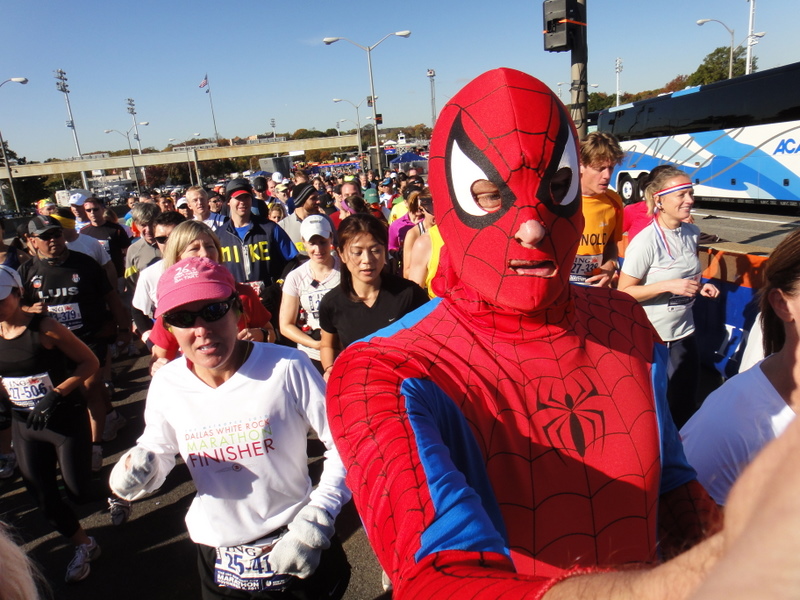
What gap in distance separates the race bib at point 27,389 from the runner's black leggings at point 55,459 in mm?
99

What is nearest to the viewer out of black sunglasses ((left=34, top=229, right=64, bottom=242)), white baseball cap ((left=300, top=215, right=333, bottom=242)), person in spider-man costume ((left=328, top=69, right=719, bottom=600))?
person in spider-man costume ((left=328, top=69, right=719, bottom=600))

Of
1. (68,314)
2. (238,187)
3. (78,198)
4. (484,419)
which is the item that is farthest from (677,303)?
(78,198)

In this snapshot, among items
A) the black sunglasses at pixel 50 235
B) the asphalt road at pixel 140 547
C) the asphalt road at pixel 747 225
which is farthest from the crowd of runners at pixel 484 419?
the asphalt road at pixel 747 225

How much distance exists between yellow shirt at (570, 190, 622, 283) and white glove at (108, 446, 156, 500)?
3.04m

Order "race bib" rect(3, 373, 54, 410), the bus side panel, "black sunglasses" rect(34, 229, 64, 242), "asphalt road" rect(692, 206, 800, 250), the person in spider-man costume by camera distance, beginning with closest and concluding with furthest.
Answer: the person in spider-man costume < "race bib" rect(3, 373, 54, 410) < "black sunglasses" rect(34, 229, 64, 242) < "asphalt road" rect(692, 206, 800, 250) < the bus side panel

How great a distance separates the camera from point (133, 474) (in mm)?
1842

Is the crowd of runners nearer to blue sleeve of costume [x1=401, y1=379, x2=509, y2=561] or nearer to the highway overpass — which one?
blue sleeve of costume [x1=401, y1=379, x2=509, y2=561]

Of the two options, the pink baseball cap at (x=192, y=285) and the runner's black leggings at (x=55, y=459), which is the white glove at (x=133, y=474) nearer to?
the pink baseball cap at (x=192, y=285)

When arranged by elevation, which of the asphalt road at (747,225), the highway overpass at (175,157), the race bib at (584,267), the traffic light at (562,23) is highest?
the highway overpass at (175,157)

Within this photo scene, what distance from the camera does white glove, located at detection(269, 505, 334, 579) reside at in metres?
1.61

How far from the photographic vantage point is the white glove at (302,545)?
1.61 m

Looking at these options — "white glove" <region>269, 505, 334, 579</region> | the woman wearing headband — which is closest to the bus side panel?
the woman wearing headband

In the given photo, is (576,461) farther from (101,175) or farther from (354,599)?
(101,175)

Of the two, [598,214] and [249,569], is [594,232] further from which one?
[249,569]
